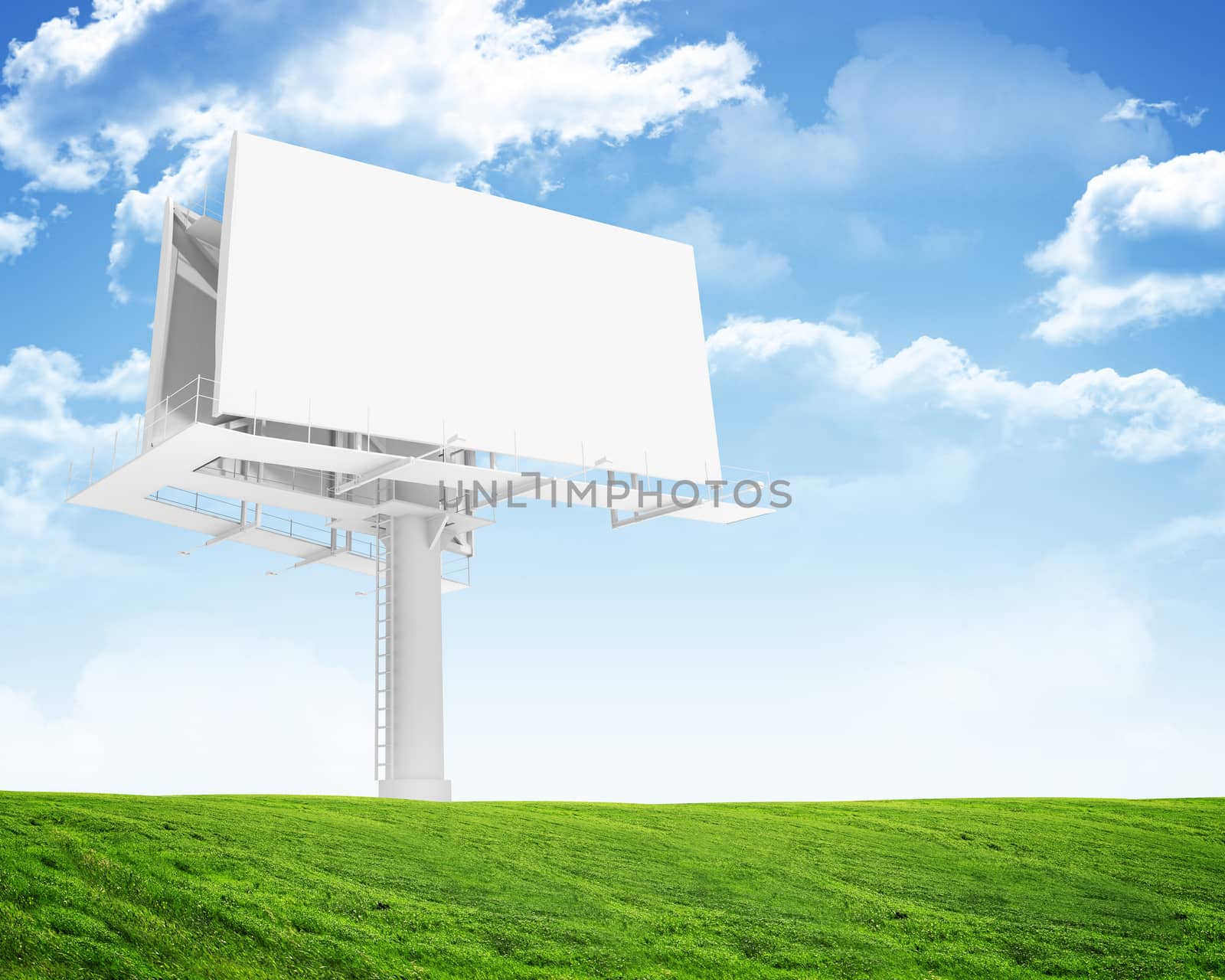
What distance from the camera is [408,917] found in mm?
13594

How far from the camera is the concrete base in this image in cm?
2762

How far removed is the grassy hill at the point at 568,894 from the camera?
1209cm

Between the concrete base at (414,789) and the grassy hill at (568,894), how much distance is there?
524 centimetres

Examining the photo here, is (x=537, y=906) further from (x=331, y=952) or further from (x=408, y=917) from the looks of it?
(x=331, y=952)

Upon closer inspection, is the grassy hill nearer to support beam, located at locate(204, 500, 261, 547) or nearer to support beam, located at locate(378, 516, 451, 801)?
support beam, located at locate(378, 516, 451, 801)

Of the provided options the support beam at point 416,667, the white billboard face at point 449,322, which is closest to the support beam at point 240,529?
the support beam at point 416,667

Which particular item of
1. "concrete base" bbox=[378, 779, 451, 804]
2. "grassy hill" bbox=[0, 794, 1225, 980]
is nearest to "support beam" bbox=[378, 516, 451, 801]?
"concrete base" bbox=[378, 779, 451, 804]

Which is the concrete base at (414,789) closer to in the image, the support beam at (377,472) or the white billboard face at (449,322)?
the support beam at (377,472)

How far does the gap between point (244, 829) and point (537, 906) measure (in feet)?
15.2

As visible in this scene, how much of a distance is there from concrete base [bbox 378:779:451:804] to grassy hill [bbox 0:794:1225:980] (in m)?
5.24

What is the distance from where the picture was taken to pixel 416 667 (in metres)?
28.7

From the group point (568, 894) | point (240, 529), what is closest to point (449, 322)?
point (240, 529)

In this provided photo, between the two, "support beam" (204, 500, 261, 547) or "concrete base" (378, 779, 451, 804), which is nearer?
"concrete base" (378, 779, 451, 804)

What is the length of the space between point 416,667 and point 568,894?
45.2 feet
